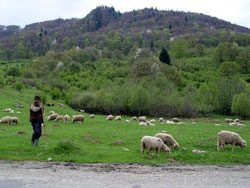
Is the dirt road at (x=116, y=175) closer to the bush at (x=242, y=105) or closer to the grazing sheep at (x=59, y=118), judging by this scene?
the grazing sheep at (x=59, y=118)

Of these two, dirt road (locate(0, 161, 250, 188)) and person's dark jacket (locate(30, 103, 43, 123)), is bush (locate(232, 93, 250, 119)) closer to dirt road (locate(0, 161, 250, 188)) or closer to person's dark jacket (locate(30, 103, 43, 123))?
dirt road (locate(0, 161, 250, 188))

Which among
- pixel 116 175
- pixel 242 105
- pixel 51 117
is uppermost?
pixel 242 105

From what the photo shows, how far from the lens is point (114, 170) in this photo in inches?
557

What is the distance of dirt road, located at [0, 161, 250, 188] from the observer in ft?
38.3

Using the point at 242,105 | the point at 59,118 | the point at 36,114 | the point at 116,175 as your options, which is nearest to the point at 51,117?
the point at 59,118

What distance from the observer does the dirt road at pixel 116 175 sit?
38.3ft

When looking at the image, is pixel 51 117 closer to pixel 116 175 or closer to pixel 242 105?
pixel 116 175

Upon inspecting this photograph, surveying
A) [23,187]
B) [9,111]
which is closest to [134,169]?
[23,187]

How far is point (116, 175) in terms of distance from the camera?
13.2 m

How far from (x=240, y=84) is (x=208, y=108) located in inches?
600

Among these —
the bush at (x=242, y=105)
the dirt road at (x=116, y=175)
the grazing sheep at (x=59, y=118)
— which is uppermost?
the bush at (x=242, y=105)

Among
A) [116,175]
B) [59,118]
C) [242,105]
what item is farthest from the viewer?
[242,105]

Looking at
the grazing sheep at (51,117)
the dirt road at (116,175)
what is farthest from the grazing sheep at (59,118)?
the dirt road at (116,175)

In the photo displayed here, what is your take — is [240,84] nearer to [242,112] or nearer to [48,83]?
[242,112]
